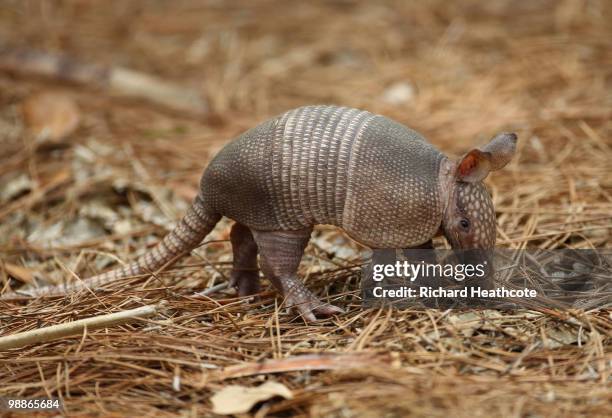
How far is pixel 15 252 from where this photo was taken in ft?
19.5

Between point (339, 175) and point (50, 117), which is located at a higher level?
point (50, 117)

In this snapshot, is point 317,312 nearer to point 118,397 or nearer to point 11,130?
A: point 118,397

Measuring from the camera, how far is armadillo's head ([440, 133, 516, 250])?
4410 mm

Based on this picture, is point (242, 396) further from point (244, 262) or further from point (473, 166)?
point (473, 166)

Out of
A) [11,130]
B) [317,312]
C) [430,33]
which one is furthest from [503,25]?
[317,312]

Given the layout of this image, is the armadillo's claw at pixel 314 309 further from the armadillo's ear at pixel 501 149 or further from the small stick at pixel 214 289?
the armadillo's ear at pixel 501 149

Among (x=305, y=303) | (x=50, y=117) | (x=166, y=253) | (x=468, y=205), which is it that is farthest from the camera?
(x=50, y=117)

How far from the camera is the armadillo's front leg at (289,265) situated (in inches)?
183

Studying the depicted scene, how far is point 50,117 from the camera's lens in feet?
25.7

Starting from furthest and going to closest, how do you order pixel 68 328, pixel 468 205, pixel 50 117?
pixel 50 117 < pixel 468 205 < pixel 68 328

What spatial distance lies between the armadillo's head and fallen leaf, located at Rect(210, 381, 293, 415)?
146cm

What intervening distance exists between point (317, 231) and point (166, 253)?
1517 mm

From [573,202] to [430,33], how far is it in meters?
5.05

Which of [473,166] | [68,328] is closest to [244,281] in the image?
[68,328]
